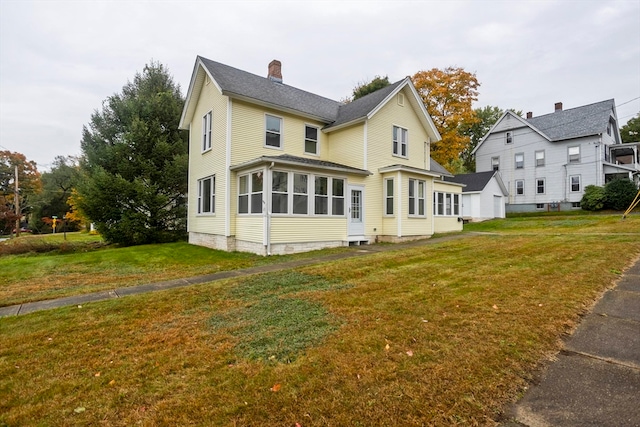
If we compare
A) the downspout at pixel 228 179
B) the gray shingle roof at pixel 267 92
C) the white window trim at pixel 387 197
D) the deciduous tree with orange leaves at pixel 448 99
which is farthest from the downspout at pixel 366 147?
the deciduous tree with orange leaves at pixel 448 99

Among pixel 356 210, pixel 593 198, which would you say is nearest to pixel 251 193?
pixel 356 210

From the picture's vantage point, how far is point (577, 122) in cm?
2884

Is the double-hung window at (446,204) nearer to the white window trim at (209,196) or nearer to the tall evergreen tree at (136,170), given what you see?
the white window trim at (209,196)

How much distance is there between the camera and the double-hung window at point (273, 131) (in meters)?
13.9

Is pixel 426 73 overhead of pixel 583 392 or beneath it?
overhead

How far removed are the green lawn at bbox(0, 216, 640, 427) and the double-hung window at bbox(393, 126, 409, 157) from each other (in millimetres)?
10942

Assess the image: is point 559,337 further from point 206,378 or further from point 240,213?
point 240,213

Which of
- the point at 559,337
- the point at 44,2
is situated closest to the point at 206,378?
the point at 559,337

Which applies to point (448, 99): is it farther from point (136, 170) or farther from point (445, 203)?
point (136, 170)

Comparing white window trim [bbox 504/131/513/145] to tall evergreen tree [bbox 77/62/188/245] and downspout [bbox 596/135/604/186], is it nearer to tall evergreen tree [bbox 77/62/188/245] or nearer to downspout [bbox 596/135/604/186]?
downspout [bbox 596/135/604/186]

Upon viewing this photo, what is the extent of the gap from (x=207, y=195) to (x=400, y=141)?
1032 centimetres

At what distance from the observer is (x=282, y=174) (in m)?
11.6

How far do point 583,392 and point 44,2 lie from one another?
18096mm

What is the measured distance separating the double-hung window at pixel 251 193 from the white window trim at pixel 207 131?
10.4 feet
